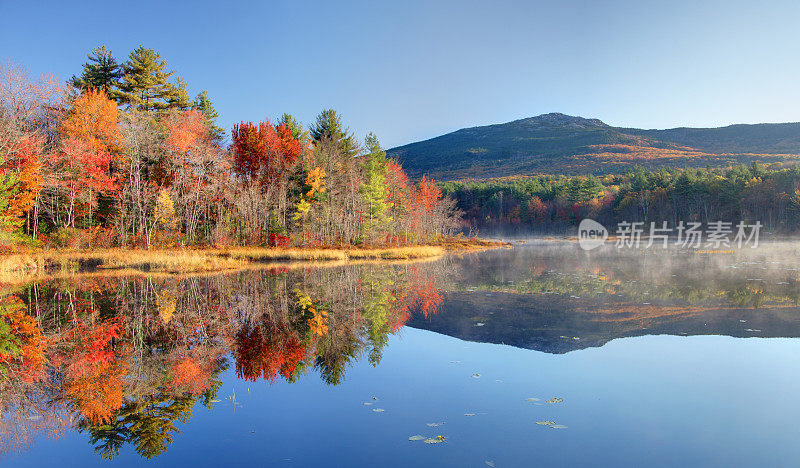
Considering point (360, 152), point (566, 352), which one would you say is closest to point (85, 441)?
point (566, 352)

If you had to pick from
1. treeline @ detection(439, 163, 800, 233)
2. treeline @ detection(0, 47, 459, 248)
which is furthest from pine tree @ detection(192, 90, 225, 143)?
treeline @ detection(439, 163, 800, 233)

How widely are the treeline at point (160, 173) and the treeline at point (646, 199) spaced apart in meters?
55.7

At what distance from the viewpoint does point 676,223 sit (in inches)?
2948

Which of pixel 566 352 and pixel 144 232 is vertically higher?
pixel 144 232

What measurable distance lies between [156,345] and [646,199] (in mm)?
86521

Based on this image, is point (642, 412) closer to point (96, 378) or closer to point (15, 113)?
point (96, 378)

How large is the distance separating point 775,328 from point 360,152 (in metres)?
38.3

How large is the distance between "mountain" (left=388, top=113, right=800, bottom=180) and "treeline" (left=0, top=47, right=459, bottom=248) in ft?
297

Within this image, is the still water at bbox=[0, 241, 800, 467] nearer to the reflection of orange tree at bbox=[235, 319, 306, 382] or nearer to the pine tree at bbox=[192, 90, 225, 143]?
the reflection of orange tree at bbox=[235, 319, 306, 382]

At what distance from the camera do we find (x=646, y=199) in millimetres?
78500

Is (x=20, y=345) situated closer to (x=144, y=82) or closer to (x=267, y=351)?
(x=267, y=351)

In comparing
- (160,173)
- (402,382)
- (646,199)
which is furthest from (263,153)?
(646,199)

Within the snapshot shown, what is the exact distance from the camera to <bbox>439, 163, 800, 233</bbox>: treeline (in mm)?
62250

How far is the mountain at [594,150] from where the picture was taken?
124m
